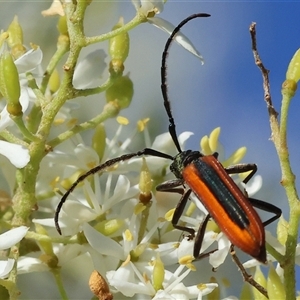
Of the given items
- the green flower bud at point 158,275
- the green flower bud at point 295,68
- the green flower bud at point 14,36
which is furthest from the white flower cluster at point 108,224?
the green flower bud at point 295,68

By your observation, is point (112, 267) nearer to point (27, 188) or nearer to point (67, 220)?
point (67, 220)

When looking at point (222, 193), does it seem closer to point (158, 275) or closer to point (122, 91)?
point (158, 275)

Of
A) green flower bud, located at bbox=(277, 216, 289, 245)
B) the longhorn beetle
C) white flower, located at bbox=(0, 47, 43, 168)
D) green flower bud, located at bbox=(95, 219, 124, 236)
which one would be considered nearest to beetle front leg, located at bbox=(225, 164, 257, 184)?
the longhorn beetle

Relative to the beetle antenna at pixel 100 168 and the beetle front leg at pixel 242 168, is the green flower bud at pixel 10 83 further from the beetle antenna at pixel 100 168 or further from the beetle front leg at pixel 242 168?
the beetle front leg at pixel 242 168

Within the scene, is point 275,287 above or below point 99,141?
below

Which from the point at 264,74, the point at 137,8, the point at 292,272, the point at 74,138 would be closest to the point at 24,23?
the point at 74,138

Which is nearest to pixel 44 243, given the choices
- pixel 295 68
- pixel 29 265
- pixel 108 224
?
pixel 29 265
